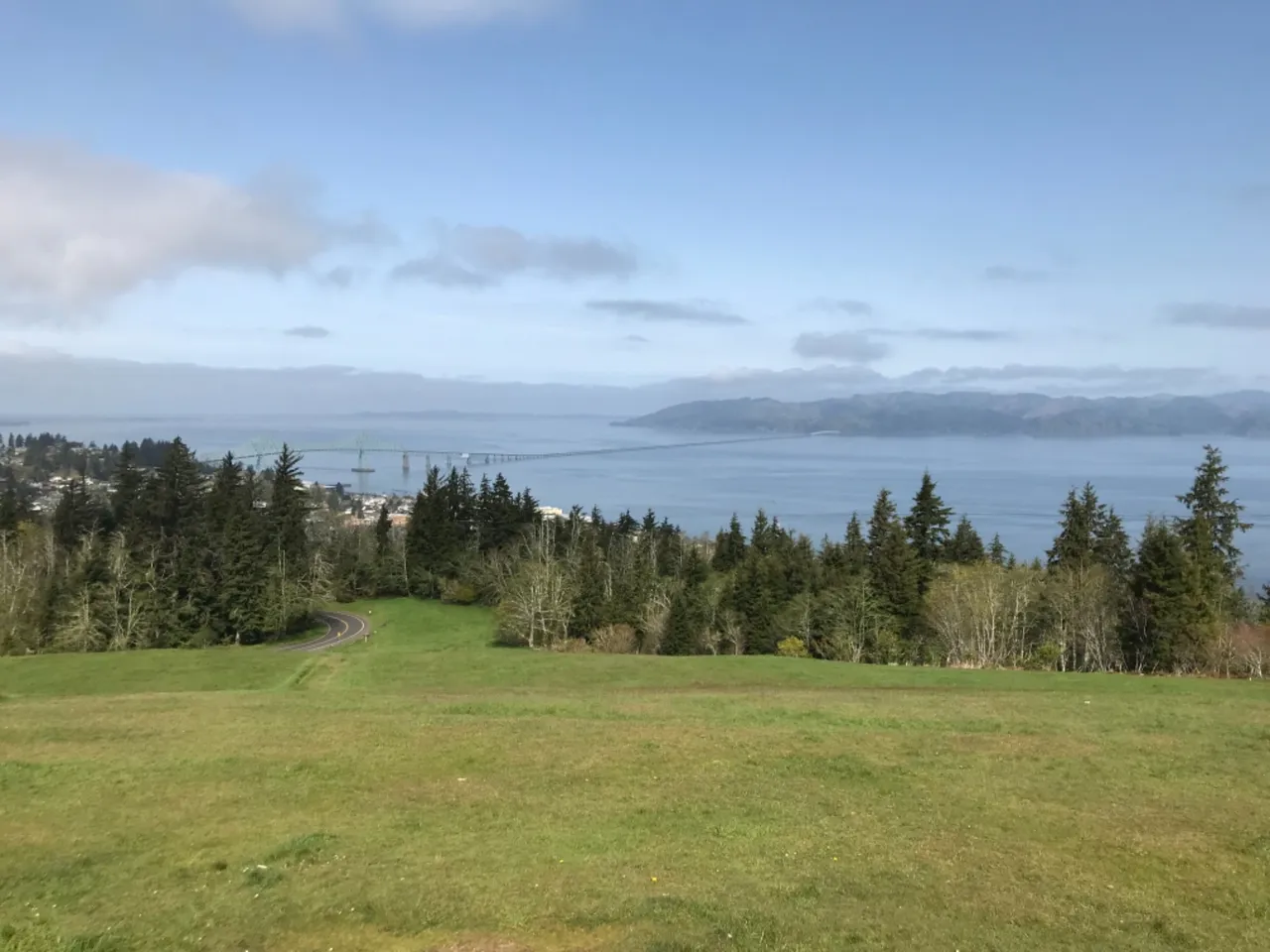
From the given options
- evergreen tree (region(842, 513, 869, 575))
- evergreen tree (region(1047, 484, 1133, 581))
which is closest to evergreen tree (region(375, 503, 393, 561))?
evergreen tree (region(842, 513, 869, 575))

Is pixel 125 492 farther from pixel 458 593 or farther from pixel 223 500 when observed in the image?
pixel 458 593

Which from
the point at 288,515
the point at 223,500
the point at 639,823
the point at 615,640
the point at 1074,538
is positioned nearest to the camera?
the point at 639,823

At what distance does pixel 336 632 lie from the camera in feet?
190

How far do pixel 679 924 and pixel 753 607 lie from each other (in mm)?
45525

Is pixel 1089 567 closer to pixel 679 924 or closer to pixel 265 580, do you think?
pixel 679 924

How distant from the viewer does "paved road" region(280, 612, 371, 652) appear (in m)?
52.8

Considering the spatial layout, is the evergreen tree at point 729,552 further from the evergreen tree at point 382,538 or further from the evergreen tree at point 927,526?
the evergreen tree at point 382,538

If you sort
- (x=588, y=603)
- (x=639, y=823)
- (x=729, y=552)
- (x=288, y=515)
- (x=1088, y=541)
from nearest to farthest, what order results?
1. (x=639, y=823)
2. (x=588, y=603)
3. (x=1088, y=541)
4. (x=288, y=515)
5. (x=729, y=552)

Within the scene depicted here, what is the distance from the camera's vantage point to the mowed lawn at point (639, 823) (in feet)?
29.1

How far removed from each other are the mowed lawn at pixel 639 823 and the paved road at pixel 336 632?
3116 cm

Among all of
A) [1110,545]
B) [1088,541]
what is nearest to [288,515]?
[1088,541]

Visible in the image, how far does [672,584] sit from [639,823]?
4940cm

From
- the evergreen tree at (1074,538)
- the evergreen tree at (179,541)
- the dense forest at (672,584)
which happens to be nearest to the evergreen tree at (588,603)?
the dense forest at (672,584)

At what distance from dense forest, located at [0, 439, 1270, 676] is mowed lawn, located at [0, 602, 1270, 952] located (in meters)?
21.7
